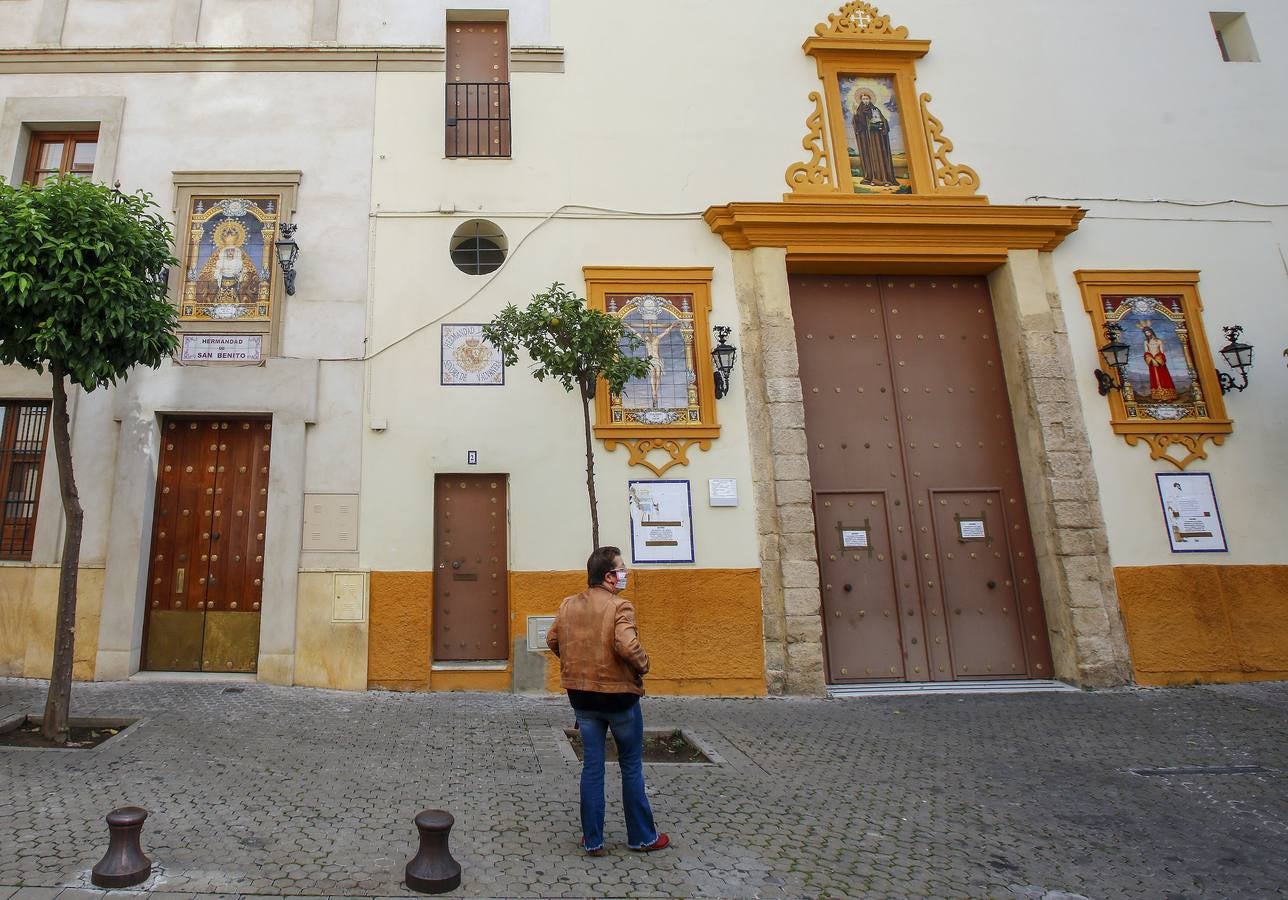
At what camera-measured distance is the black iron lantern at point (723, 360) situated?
7.33 m

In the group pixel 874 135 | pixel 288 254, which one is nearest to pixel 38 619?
pixel 288 254

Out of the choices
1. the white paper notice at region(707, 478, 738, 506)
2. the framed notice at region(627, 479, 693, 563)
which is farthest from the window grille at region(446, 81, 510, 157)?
the white paper notice at region(707, 478, 738, 506)

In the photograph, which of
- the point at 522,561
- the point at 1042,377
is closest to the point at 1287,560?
the point at 1042,377

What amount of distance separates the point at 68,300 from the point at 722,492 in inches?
225

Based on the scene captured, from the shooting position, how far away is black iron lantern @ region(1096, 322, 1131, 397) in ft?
25.5

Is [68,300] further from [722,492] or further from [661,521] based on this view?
[722,492]

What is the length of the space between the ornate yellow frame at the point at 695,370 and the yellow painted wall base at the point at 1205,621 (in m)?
4.82

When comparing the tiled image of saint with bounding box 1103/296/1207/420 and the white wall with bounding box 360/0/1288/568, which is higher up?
the white wall with bounding box 360/0/1288/568

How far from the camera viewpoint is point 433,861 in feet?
9.73

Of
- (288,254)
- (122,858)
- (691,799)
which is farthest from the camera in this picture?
(288,254)

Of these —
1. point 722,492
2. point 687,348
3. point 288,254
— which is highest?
point 288,254

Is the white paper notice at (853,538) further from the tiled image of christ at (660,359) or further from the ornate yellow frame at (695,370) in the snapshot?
the tiled image of christ at (660,359)

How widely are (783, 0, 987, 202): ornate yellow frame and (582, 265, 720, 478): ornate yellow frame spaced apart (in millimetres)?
1777

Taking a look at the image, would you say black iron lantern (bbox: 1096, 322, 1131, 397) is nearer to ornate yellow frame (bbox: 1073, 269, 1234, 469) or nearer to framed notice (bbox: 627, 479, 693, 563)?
ornate yellow frame (bbox: 1073, 269, 1234, 469)
